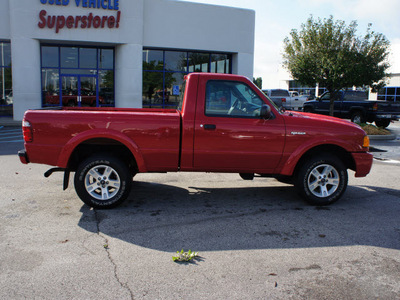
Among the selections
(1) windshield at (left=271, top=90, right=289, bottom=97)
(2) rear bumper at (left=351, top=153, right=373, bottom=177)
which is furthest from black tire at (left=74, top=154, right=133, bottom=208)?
(1) windshield at (left=271, top=90, right=289, bottom=97)

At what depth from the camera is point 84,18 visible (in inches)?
749

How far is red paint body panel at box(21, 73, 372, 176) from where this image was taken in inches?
207

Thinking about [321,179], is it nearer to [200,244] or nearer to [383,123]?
[200,244]

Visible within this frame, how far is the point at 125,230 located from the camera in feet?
15.3

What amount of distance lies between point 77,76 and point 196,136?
58.0 ft

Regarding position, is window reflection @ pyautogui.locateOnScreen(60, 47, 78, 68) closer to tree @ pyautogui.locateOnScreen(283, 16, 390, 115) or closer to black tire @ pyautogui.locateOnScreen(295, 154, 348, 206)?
tree @ pyautogui.locateOnScreen(283, 16, 390, 115)

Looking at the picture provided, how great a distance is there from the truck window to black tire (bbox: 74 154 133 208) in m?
1.63

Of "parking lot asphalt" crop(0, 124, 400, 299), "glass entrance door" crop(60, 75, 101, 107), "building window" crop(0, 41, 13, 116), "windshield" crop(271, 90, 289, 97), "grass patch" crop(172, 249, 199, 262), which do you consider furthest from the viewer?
"windshield" crop(271, 90, 289, 97)

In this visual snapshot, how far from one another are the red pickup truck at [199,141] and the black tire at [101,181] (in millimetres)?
14

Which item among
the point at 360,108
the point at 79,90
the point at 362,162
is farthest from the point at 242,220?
the point at 79,90

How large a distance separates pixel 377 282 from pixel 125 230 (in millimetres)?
2831

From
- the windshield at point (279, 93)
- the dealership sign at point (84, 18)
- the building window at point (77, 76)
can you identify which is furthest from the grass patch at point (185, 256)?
the windshield at point (279, 93)

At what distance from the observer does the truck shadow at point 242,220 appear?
173 inches

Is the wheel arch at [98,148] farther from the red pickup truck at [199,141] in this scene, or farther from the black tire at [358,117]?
the black tire at [358,117]
